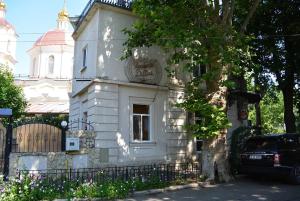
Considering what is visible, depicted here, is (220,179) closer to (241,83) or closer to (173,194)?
(173,194)

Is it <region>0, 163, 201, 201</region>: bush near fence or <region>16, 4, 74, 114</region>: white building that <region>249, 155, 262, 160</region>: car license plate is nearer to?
<region>0, 163, 201, 201</region>: bush near fence

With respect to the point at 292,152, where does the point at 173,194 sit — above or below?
below

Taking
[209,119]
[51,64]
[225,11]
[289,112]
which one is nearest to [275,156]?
[209,119]

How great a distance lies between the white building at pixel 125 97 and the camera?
1442 cm

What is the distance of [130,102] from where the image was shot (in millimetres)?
15281

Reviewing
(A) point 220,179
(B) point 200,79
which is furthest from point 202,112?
(A) point 220,179

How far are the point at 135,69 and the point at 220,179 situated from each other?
6.32 meters

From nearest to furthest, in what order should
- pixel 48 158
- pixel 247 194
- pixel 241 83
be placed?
pixel 247 194
pixel 48 158
pixel 241 83

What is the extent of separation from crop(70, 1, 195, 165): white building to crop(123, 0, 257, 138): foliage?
4.71 ft

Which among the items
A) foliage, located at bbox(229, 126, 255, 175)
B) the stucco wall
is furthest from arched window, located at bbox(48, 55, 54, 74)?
foliage, located at bbox(229, 126, 255, 175)

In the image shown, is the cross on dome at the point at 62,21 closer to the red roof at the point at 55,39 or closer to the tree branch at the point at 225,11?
the red roof at the point at 55,39

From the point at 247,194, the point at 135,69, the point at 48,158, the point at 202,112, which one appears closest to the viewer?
the point at 247,194

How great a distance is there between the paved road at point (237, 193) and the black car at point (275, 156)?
0.53 metres

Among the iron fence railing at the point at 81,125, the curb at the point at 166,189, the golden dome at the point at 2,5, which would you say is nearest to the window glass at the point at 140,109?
the iron fence railing at the point at 81,125
